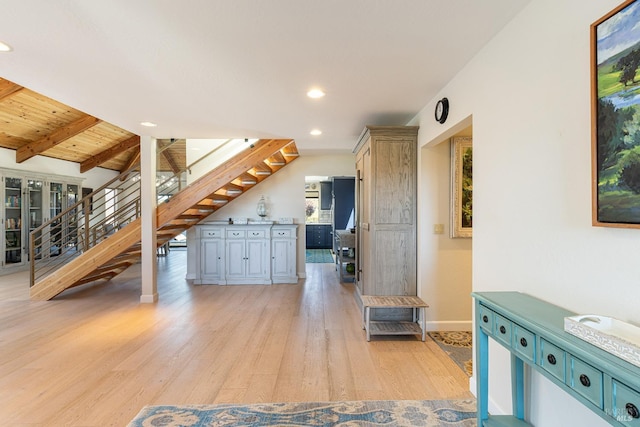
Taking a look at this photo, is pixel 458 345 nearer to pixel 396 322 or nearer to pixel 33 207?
pixel 396 322

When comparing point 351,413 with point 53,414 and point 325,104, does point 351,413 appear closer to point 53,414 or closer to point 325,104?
point 53,414

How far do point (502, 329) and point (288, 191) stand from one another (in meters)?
4.88

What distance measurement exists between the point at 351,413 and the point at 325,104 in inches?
102

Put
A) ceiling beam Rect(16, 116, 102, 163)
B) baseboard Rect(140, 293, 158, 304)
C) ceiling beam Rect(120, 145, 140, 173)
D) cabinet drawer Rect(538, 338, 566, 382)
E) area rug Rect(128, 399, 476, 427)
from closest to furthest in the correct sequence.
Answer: cabinet drawer Rect(538, 338, 566, 382)
area rug Rect(128, 399, 476, 427)
baseboard Rect(140, 293, 158, 304)
ceiling beam Rect(16, 116, 102, 163)
ceiling beam Rect(120, 145, 140, 173)

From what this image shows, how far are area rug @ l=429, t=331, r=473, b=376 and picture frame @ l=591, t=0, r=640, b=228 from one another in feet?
6.17

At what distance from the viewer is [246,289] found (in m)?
5.16

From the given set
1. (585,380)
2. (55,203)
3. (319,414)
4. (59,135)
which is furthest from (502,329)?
(55,203)

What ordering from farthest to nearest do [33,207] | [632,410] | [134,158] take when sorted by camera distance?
[134,158] → [33,207] → [632,410]

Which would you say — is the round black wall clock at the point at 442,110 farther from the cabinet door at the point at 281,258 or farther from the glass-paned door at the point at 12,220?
the glass-paned door at the point at 12,220

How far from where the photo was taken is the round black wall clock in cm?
258

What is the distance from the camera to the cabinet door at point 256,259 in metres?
5.50

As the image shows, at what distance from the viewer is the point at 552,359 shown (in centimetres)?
109

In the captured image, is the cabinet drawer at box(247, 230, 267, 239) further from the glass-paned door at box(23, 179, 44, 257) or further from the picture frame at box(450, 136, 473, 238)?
the glass-paned door at box(23, 179, 44, 257)

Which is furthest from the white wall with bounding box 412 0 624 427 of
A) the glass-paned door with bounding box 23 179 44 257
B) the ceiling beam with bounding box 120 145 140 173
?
the ceiling beam with bounding box 120 145 140 173
